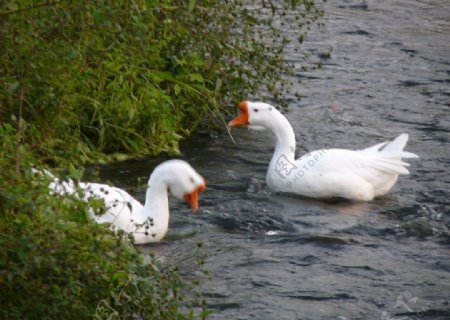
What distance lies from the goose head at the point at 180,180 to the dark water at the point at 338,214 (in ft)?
1.14

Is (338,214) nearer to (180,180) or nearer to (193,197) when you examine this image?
(193,197)

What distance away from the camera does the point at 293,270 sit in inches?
337

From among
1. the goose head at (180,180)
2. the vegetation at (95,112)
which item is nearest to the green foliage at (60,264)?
the vegetation at (95,112)

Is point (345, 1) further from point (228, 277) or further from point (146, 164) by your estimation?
point (228, 277)

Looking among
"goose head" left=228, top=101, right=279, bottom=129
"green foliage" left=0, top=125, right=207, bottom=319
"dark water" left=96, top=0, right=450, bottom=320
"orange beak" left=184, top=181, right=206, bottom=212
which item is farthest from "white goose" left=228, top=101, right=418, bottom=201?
"green foliage" left=0, top=125, right=207, bottom=319

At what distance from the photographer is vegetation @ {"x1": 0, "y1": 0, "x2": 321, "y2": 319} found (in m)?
6.04

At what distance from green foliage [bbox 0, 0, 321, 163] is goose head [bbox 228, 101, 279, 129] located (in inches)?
→ 10.1

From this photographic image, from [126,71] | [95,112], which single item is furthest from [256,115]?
[95,112]

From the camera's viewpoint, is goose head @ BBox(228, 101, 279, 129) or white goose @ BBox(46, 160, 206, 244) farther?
goose head @ BBox(228, 101, 279, 129)

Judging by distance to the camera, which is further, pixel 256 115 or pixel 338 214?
pixel 256 115

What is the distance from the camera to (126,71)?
10281 mm

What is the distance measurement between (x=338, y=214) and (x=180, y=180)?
1686 mm

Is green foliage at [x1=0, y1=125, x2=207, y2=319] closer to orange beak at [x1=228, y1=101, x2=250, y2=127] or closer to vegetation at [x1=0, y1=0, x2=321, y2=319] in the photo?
vegetation at [x1=0, y1=0, x2=321, y2=319]

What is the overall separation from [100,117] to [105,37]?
1.29 m
